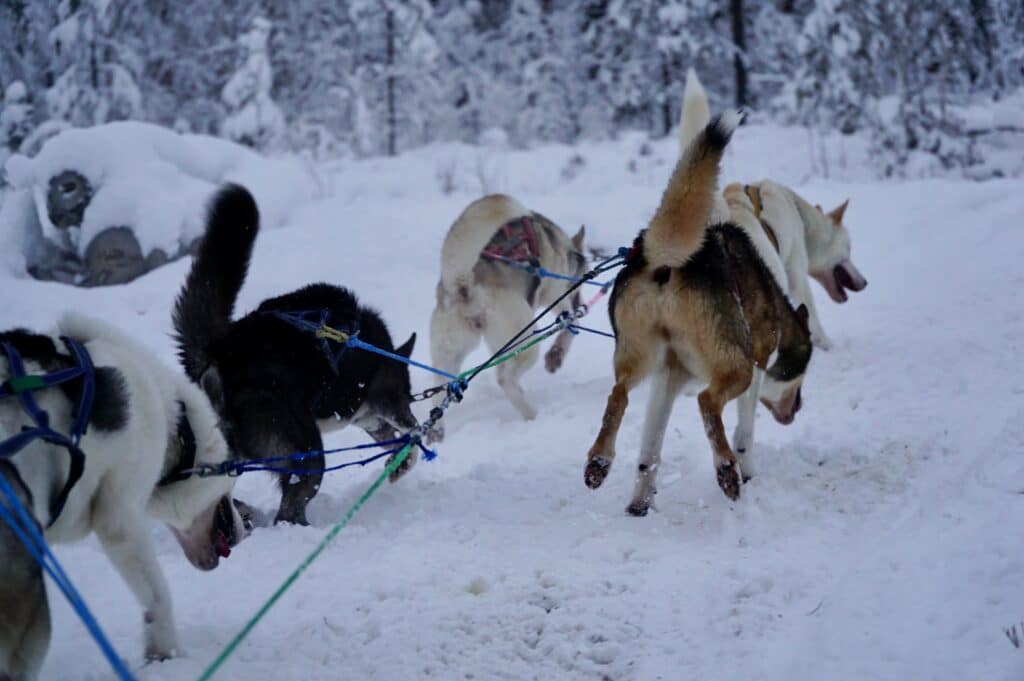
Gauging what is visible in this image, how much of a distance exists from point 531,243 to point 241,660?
472cm

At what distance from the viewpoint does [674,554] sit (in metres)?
3.59

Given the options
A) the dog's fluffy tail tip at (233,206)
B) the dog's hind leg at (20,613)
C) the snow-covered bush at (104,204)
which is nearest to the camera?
the dog's hind leg at (20,613)

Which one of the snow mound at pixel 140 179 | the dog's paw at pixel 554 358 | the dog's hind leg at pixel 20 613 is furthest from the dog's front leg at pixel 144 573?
the snow mound at pixel 140 179

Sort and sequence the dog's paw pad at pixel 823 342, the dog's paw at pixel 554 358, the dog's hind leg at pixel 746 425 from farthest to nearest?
the dog's paw at pixel 554 358 → the dog's paw pad at pixel 823 342 → the dog's hind leg at pixel 746 425

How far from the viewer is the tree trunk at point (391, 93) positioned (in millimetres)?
27406

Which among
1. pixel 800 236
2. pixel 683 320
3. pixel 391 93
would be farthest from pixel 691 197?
pixel 391 93

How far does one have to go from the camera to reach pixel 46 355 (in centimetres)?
245

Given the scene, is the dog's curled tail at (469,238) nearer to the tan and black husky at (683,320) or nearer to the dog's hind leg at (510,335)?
the dog's hind leg at (510,335)

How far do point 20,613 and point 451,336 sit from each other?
4782 mm

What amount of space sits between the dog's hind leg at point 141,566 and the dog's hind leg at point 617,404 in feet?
5.82

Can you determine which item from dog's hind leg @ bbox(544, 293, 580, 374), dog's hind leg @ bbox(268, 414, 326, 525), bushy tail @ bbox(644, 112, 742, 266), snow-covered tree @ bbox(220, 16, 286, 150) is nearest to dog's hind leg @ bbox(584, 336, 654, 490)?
bushy tail @ bbox(644, 112, 742, 266)

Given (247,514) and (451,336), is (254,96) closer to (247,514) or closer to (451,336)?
(451,336)

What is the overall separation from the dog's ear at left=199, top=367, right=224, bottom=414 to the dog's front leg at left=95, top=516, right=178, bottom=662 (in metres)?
1.47

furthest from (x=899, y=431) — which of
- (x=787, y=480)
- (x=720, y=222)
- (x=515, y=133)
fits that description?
(x=515, y=133)
